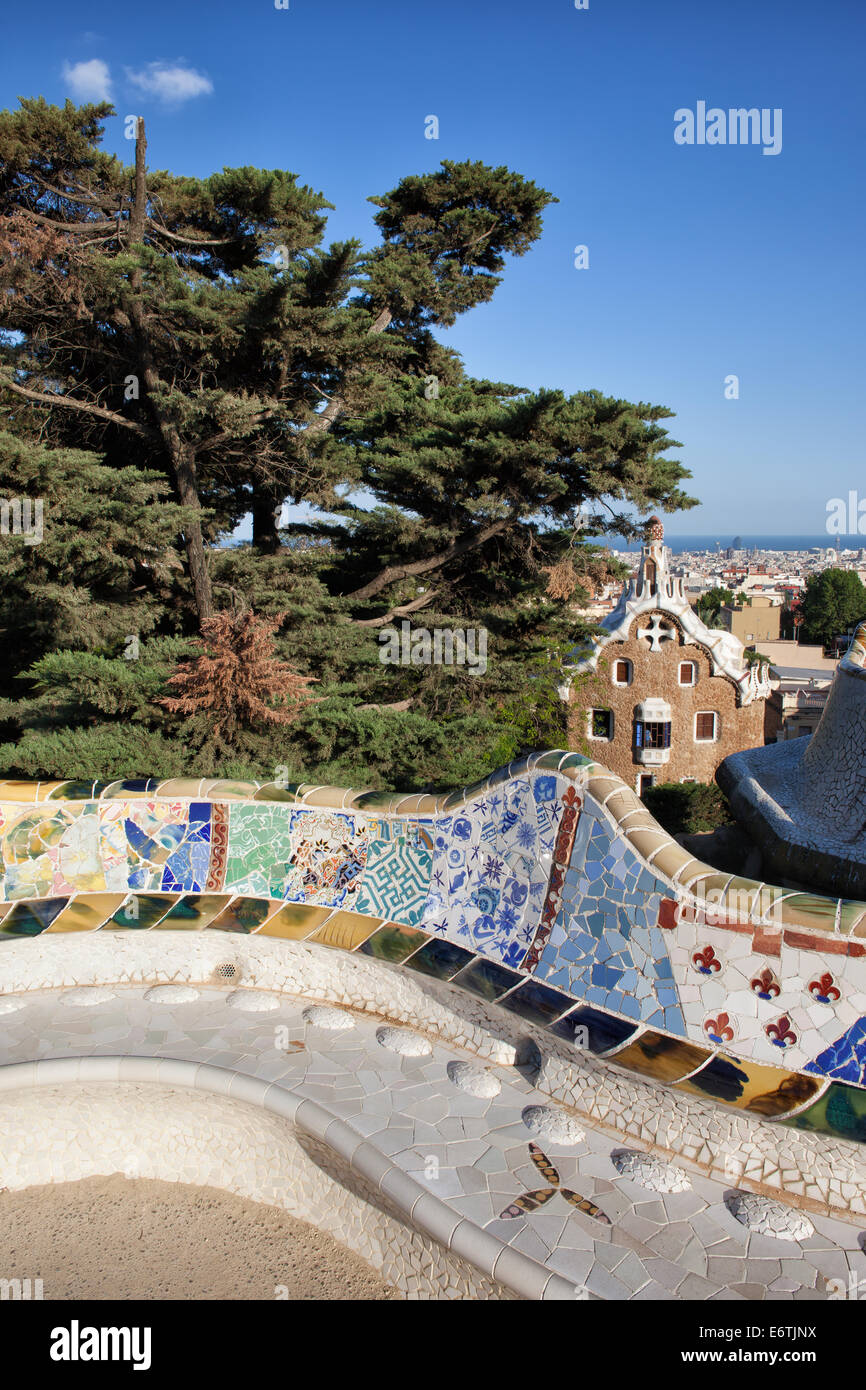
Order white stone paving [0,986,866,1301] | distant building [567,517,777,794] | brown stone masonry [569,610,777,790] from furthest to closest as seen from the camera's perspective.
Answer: brown stone masonry [569,610,777,790]
distant building [567,517,777,794]
white stone paving [0,986,866,1301]

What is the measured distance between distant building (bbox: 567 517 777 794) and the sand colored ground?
43.4 ft

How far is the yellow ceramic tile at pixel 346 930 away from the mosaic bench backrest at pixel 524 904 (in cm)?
1

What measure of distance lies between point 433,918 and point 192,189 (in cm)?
1052

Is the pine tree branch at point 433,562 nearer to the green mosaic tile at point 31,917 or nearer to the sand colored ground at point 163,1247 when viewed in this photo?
the green mosaic tile at point 31,917

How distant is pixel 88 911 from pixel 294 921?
1.24 metres

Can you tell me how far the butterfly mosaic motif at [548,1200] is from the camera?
304 cm

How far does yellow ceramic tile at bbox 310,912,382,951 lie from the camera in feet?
15.5

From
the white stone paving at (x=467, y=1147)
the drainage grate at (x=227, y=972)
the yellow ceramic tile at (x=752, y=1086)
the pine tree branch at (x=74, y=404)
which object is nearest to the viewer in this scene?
the white stone paving at (x=467, y=1147)

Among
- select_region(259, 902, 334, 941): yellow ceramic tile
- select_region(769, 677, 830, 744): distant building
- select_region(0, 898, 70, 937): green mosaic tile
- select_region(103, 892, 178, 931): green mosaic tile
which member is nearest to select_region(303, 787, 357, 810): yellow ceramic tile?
select_region(259, 902, 334, 941): yellow ceramic tile

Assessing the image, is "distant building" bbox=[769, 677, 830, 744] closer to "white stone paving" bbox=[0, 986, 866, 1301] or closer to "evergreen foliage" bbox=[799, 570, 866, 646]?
"white stone paving" bbox=[0, 986, 866, 1301]

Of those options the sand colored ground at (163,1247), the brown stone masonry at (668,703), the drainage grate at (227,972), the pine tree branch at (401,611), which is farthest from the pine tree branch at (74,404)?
the brown stone masonry at (668,703)

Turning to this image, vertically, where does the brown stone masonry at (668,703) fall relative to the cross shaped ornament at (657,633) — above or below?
below
